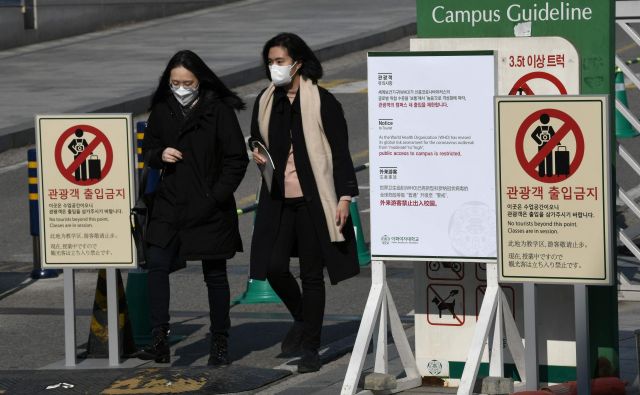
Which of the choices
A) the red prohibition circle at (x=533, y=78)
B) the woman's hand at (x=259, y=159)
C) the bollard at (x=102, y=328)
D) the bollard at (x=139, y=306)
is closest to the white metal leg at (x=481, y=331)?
the red prohibition circle at (x=533, y=78)

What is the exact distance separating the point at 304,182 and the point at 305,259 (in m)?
0.44

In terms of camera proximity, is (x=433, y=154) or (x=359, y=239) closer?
(x=433, y=154)

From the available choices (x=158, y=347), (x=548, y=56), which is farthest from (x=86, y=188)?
(x=548, y=56)

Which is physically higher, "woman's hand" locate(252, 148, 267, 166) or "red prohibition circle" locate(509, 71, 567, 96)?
"red prohibition circle" locate(509, 71, 567, 96)

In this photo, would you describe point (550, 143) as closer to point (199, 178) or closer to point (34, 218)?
point (199, 178)

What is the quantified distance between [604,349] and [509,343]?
473mm

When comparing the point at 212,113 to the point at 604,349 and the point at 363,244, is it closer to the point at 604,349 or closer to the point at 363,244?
the point at 604,349

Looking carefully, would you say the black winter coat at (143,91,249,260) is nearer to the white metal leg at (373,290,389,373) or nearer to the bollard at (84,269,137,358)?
the bollard at (84,269,137,358)

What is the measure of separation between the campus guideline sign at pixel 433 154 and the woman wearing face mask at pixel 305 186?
888 mm

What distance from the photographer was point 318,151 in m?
8.82

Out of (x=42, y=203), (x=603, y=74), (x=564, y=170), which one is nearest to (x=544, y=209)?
(x=564, y=170)

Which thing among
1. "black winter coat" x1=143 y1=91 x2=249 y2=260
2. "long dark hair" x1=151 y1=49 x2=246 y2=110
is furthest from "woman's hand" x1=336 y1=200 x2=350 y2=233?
"long dark hair" x1=151 y1=49 x2=246 y2=110

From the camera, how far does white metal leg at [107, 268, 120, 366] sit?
9156mm

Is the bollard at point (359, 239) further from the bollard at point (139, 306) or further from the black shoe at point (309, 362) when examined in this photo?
the black shoe at point (309, 362)
